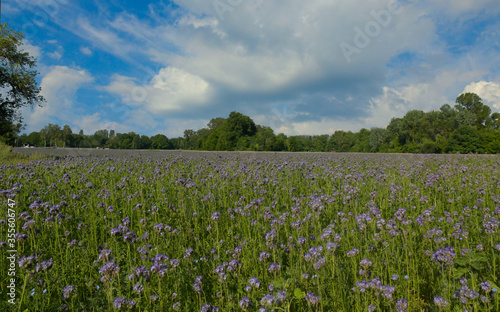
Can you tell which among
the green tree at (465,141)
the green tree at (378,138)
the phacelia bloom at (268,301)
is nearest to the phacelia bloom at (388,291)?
the phacelia bloom at (268,301)

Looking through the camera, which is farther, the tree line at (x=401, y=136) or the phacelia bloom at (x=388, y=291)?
the tree line at (x=401, y=136)

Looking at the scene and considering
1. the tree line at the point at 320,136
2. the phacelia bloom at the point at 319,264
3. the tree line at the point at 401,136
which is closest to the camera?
the phacelia bloom at the point at 319,264

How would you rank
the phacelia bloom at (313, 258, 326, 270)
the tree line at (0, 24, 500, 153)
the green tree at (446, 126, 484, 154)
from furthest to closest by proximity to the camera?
the green tree at (446, 126, 484, 154) < the tree line at (0, 24, 500, 153) < the phacelia bloom at (313, 258, 326, 270)

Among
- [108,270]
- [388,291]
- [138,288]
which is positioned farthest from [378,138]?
[108,270]

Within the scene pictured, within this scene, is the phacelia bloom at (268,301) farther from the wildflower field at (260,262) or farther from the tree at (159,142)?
the tree at (159,142)

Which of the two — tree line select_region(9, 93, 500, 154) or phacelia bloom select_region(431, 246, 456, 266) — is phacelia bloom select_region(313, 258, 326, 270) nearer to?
phacelia bloom select_region(431, 246, 456, 266)

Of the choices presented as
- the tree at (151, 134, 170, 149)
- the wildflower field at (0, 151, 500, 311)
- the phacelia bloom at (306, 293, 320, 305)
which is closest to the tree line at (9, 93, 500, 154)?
the tree at (151, 134, 170, 149)

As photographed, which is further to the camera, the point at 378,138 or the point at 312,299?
the point at 378,138

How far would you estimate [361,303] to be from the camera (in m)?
2.55

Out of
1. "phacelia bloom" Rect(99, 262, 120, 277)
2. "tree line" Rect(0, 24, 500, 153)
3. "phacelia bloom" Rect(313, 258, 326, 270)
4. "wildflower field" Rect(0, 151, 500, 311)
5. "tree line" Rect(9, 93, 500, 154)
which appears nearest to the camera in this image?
"phacelia bloom" Rect(99, 262, 120, 277)

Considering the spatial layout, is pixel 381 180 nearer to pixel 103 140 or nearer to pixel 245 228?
pixel 245 228

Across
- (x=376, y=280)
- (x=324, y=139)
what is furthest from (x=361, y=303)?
(x=324, y=139)

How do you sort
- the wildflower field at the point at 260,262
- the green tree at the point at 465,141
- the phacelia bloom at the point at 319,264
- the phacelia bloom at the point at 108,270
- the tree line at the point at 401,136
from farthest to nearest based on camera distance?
the tree line at the point at 401,136, the green tree at the point at 465,141, the phacelia bloom at the point at 319,264, the wildflower field at the point at 260,262, the phacelia bloom at the point at 108,270

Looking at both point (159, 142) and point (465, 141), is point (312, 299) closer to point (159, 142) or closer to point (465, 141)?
point (465, 141)
